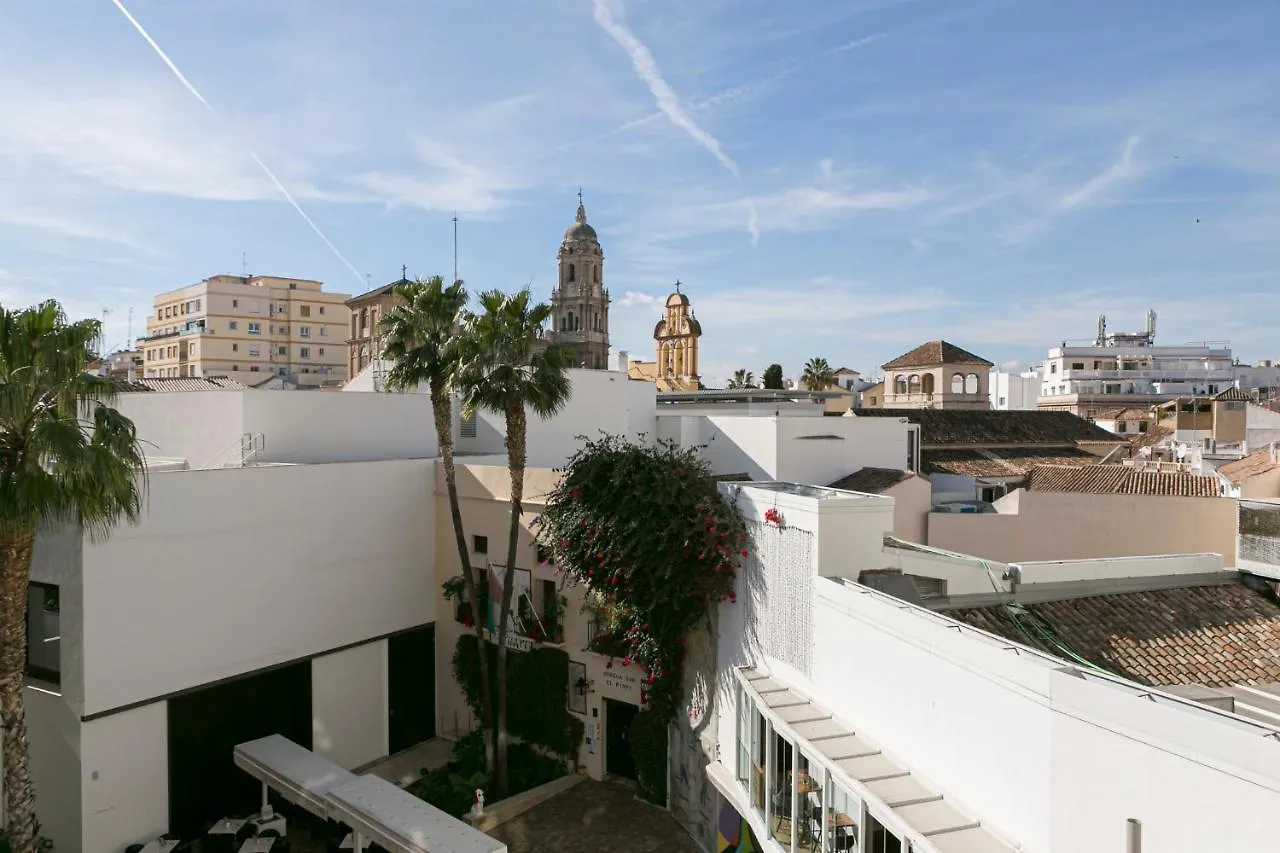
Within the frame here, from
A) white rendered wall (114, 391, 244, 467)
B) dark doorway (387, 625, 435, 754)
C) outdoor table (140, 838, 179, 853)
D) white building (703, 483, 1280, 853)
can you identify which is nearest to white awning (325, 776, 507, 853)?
outdoor table (140, 838, 179, 853)

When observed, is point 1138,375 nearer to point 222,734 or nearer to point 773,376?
point 773,376

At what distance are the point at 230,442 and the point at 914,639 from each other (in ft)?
55.6

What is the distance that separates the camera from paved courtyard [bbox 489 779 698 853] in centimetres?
1512

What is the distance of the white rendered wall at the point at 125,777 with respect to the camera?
46.3ft

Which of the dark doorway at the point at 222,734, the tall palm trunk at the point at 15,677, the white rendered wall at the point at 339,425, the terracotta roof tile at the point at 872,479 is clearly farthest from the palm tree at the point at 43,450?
the terracotta roof tile at the point at 872,479

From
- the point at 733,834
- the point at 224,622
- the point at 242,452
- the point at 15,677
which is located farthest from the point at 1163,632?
the point at 242,452

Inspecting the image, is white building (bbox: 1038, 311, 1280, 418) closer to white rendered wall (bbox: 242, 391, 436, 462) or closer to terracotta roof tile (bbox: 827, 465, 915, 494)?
terracotta roof tile (bbox: 827, 465, 915, 494)

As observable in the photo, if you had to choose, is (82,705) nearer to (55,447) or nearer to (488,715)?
(55,447)

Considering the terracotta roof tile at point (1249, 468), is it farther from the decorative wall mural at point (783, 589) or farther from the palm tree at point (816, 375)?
the palm tree at point (816, 375)

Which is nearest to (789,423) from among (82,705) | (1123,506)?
(1123,506)

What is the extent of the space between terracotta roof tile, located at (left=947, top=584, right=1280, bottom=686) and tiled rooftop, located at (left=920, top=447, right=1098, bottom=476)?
1668cm

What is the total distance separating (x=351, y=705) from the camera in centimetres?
1833

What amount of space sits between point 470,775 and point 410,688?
119 inches

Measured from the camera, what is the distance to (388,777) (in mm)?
18109
